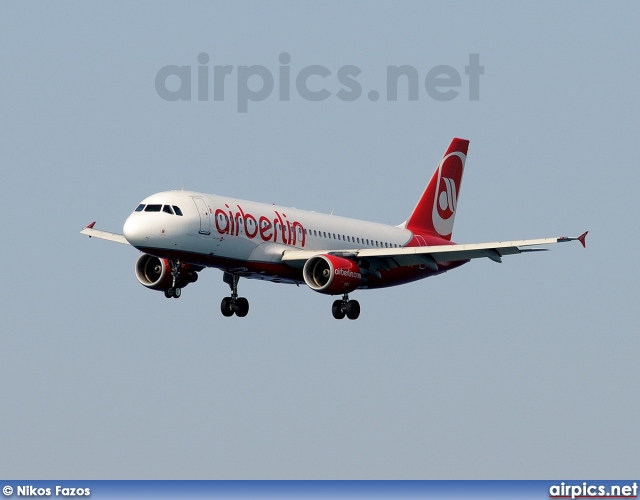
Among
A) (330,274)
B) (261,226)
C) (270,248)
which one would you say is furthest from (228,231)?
(330,274)

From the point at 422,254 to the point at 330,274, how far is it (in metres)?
5.58

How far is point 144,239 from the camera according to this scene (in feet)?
264

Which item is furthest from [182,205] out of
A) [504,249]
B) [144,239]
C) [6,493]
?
[6,493]

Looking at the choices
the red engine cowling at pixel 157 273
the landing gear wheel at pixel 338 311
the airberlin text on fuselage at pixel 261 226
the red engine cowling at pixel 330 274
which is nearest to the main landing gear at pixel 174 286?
the red engine cowling at pixel 157 273

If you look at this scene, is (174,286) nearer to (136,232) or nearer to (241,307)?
(241,307)

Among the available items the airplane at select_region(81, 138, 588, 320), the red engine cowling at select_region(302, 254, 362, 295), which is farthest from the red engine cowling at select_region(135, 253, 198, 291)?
the red engine cowling at select_region(302, 254, 362, 295)

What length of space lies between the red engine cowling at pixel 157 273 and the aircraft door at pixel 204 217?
4.84m

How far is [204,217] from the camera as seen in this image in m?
82.0

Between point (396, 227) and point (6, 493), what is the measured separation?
36.8 m

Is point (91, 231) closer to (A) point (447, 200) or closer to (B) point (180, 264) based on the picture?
(B) point (180, 264)

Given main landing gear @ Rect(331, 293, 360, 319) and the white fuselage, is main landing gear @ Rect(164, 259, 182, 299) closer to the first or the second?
the white fuselage

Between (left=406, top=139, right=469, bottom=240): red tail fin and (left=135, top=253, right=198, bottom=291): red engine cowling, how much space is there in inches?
636

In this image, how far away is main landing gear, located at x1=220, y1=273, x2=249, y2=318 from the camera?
88.9 metres

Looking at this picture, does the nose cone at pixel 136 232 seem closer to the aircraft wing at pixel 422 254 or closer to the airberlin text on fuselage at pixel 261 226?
the airberlin text on fuselage at pixel 261 226
